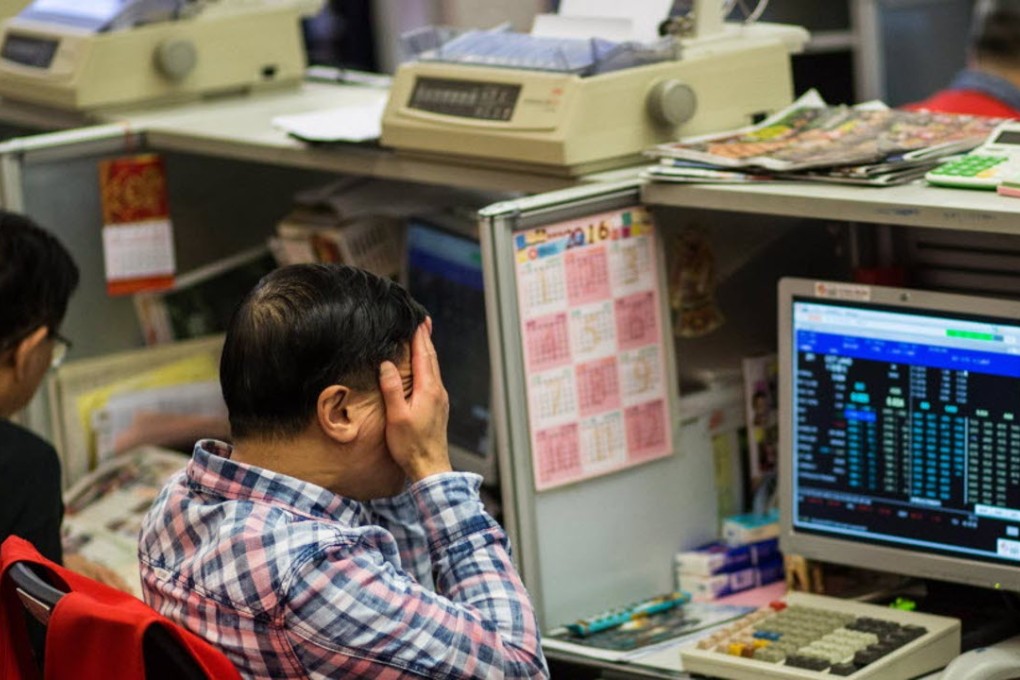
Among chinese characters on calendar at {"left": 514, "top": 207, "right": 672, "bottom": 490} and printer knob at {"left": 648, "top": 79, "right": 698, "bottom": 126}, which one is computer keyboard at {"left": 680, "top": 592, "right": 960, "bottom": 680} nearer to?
chinese characters on calendar at {"left": 514, "top": 207, "right": 672, "bottom": 490}

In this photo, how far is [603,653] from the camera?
2.19 meters

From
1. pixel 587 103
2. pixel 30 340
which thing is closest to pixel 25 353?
pixel 30 340

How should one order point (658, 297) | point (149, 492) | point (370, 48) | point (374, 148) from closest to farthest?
point (658, 297), point (374, 148), point (149, 492), point (370, 48)

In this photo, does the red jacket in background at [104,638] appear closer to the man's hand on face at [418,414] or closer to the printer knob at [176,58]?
the man's hand on face at [418,414]

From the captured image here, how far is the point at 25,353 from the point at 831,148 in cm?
112

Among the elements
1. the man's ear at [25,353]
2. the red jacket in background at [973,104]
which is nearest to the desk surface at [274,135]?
the man's ear at [25,353]

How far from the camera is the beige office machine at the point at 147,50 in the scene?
326cm

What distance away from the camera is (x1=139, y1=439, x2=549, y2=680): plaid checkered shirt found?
1617 mm

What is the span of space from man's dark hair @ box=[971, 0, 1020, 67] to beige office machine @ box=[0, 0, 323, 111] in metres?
1.50

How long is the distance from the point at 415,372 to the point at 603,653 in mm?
584

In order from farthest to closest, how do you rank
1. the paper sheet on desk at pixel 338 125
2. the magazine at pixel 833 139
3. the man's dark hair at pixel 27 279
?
the paper sheet on desk at pixel 338 125
the man's dark hair at pixel 27 279
the magazine at pixel 833 139

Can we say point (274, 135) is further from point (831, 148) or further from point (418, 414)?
point (418, 414)

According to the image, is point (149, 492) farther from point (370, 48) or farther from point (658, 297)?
point (370, 48)

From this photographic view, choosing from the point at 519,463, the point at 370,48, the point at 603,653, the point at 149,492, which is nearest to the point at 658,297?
the point at 519,463
